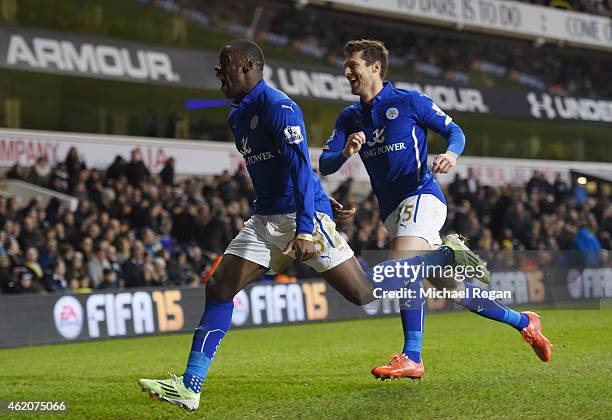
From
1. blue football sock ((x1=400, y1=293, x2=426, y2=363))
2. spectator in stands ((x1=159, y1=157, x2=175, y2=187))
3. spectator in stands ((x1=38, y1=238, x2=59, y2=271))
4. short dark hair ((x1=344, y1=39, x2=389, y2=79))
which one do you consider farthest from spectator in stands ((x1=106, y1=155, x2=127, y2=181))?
blue football sock ((x1=400, y1=293, x2=426, y2=363))

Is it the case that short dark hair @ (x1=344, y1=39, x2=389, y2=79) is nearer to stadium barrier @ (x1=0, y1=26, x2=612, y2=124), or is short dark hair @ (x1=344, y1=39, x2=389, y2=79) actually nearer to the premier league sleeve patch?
the premier league sleeve patch

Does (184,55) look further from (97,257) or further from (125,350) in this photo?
(125,350)

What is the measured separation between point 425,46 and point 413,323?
2388 cm

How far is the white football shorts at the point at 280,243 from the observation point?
6.41 meters

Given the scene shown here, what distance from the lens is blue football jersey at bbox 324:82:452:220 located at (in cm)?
737

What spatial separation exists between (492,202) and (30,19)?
11753 millimetres

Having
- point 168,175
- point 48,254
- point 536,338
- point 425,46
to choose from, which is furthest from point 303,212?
point 425,46

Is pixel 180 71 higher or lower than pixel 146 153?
higher

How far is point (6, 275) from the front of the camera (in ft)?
46.8

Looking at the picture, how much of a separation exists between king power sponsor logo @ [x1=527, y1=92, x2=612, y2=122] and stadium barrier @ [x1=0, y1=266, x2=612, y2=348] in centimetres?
A: 1126

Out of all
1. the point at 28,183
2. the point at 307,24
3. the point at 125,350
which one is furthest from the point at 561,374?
the point at 307,24

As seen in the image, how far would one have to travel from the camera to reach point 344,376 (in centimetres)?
816

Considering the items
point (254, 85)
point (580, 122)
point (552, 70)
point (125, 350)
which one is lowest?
point (125, 350)

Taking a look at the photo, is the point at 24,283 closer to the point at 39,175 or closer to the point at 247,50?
the point at 39,175
